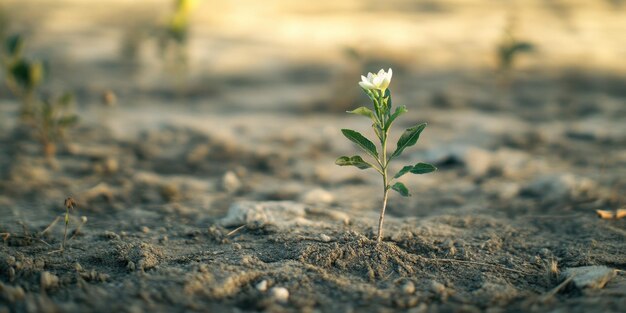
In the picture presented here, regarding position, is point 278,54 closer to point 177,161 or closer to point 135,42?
point 135,42

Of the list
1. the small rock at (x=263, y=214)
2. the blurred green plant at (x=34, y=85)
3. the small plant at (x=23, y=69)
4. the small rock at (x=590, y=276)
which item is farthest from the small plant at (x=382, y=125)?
the small plant at (x=23, y=69)

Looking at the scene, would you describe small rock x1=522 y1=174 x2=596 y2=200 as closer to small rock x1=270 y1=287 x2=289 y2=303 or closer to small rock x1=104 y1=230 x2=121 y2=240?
small rock x1=270 y1=287 x2=289 y2=303

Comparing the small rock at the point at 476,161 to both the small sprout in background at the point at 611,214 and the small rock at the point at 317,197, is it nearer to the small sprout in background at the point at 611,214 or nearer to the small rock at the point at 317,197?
the small sprout in background at the point at 611,214

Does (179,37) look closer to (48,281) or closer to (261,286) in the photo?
(48,281)

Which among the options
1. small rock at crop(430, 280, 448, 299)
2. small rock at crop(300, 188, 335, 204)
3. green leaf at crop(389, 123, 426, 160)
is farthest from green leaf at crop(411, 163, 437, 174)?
small rock at crop(300, 188, 335, 204)

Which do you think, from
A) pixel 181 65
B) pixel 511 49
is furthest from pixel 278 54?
pixel 511 49
